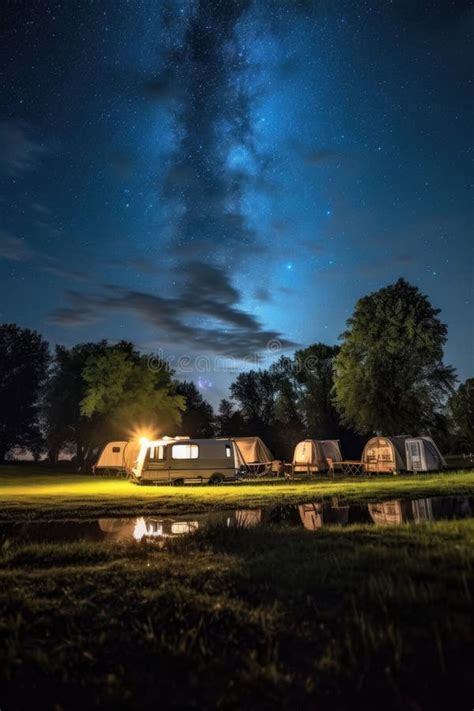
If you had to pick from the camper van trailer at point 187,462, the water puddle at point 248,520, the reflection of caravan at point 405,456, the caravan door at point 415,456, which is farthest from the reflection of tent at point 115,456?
the water puddle at point 248,520

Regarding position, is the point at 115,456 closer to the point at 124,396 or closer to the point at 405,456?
the point at 124,396

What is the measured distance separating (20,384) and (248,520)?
2460 inches

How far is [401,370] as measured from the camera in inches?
1503

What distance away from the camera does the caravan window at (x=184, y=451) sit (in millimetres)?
24844

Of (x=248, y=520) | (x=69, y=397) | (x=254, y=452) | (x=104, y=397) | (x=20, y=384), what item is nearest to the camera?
(x=248, y=520)

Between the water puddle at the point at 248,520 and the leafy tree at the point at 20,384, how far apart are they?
57902 mm

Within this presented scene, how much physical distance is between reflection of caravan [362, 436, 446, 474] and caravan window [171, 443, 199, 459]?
426 inches

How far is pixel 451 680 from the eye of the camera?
11.2 feet

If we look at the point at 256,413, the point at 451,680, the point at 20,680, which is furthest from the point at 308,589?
the point at 256,413

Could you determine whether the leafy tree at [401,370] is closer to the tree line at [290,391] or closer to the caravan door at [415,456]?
the tree line at [290,391]

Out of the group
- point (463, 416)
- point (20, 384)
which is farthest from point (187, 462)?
point (463, 416)

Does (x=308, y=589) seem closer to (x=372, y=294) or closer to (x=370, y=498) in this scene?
(x=370, y=498)

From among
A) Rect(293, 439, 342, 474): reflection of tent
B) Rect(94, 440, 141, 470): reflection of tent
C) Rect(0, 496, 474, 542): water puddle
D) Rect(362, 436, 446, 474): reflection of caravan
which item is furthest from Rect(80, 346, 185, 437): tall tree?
Rect(0, 496, 474, 542): water puddle

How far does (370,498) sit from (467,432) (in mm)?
63729
